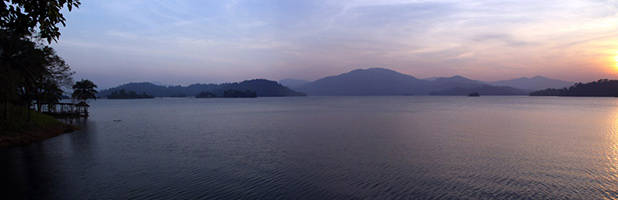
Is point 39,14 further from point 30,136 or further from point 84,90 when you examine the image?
point 84,90

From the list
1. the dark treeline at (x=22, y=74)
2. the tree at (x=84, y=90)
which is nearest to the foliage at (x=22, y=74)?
the dark treeline at (x=22, y=74)

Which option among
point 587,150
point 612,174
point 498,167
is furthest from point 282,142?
point 587,150

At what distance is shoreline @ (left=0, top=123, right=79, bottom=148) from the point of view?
25.0 meters

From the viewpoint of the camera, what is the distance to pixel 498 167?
62.4 feet

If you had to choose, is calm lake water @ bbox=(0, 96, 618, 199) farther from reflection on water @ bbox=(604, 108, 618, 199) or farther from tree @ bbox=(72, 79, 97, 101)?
tree @ bbox=(72, 79, 97, 101)

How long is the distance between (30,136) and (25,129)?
4.61ft

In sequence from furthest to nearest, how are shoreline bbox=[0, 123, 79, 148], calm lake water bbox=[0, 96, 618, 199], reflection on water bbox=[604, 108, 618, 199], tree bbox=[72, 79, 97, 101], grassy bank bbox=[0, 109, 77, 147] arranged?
1. tree bbox=[72, 79, 97, 101]
2. grassy bank bbox=[0, 109, 77, 147]
3. shoreline bbox=[0, 123, 79, 148]
4. reflection on water bbox=[604, 108, 618, 199]
5. calm lake water bbox=[0, 96, 618, 199]

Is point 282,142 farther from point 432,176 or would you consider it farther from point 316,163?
point 432,176

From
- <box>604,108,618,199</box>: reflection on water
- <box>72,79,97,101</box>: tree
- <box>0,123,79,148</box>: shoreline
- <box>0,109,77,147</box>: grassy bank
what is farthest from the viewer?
<box>72,79,97,101</box>: tree

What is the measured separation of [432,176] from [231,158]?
42.9ft

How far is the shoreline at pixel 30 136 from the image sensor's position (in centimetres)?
2500

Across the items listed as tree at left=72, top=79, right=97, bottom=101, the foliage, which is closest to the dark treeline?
A: the foliage

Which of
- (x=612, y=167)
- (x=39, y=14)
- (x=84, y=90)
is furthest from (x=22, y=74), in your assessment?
(x=612, y=167)

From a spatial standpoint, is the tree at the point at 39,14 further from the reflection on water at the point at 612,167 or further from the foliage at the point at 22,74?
the reflection on water at the point at 612,167
